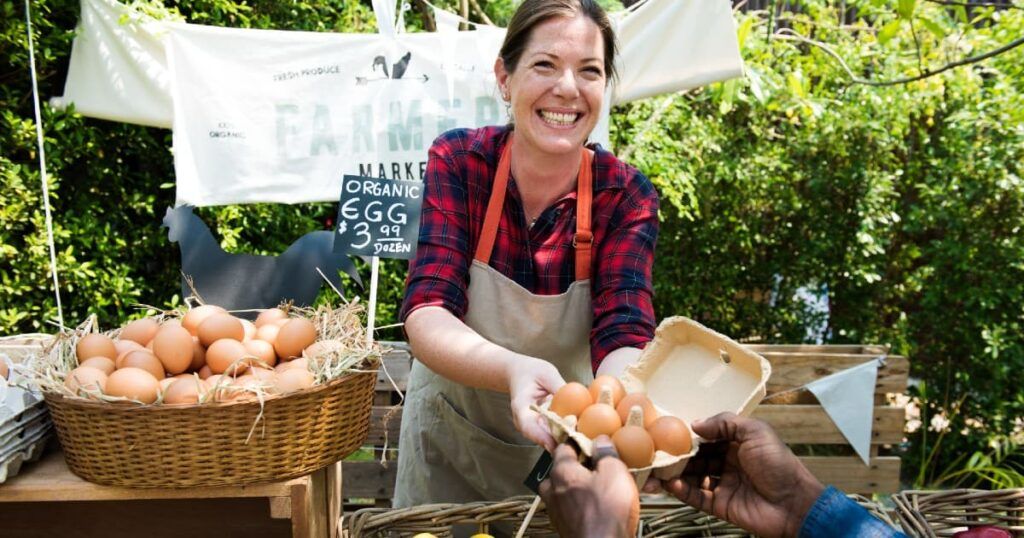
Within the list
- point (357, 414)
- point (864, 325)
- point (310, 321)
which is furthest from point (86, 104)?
point (864, 325)

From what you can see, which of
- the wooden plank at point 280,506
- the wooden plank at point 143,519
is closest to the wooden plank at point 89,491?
the wooden plank at point 280,506

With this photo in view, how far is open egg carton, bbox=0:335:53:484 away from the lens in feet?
5.19

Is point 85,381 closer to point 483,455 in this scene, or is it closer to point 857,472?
point 483,455

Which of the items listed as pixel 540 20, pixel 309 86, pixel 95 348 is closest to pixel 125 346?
pixel 95 348

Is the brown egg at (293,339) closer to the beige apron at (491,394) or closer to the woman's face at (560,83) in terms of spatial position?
the beige apron at (491,394)

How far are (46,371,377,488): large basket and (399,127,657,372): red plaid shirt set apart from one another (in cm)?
45

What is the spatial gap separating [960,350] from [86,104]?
442cm

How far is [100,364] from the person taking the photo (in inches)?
64.0

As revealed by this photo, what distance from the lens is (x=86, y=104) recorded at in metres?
3.60

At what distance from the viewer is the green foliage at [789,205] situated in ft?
12.2

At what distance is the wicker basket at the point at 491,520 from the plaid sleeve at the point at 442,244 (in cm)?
48

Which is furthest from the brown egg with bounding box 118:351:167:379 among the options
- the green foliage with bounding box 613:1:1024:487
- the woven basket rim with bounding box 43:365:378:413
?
the green foliage with bounding box 613:1:1024:487

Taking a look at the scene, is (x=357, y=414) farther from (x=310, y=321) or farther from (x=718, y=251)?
(x=718, y=251)

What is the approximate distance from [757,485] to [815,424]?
1920 millimetres
